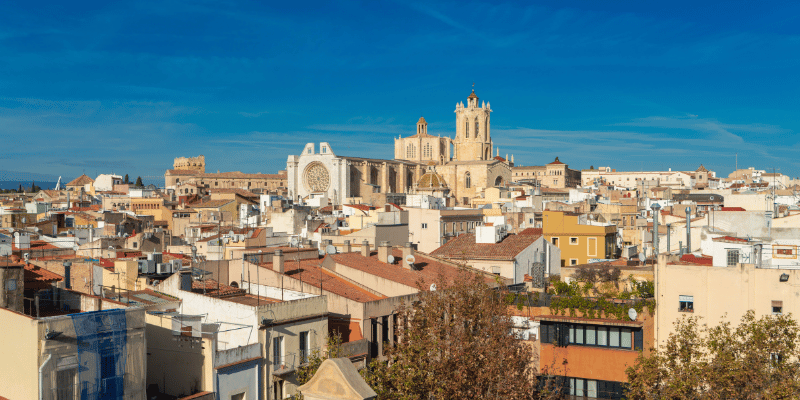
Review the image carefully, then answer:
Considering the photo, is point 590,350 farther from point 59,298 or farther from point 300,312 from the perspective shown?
point 59,298

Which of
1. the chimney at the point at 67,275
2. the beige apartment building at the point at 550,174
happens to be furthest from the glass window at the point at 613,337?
the beige apartment building at the point at 550,174

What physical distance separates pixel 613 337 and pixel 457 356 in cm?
495

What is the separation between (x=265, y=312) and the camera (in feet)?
46.5

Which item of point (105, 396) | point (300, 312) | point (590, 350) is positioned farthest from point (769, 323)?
point (105, 396)

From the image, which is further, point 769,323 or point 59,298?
point 59,298

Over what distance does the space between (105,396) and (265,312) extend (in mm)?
3269

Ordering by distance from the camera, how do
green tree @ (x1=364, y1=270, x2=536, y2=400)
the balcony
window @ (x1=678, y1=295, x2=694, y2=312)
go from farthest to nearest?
window @ (x1=678, y1=295, x2=694, y2=312), the balcony, green tree @ (x1=364, y1=270, x2=536, y2=400)

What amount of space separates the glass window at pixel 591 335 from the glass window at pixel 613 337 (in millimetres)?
298

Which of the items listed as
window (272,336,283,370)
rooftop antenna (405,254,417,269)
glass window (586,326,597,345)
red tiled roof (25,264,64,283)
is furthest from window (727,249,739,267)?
A: red tiled roof (25,264,64,283)

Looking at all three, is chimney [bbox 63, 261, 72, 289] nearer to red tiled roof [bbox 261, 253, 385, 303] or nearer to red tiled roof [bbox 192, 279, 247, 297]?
red tiled roof [bbox 192, 279, 247, 297]

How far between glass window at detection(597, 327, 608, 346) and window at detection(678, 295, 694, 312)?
1503mm

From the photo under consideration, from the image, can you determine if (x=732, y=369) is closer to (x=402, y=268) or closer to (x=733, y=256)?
(x=733, y=256)

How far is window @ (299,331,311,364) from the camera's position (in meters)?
15.0

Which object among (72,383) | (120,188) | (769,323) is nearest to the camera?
(72,383)
